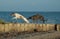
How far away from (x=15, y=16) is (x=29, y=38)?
902 cm

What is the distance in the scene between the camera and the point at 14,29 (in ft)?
59.1

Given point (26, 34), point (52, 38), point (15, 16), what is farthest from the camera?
point (15, 16)

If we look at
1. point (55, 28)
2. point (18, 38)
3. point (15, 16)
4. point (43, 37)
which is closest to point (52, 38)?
point (43, 37)

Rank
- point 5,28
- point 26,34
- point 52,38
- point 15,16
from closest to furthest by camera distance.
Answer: point 52,38
point 26,34
point 5,28
point 15,16

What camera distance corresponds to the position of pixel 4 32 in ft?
57.5

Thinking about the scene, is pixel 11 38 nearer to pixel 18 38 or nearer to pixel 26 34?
pixel 18 38

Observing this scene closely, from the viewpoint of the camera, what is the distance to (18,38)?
50.1 ft

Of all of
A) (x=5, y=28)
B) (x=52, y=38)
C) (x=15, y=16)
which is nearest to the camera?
(x=52, y=38)

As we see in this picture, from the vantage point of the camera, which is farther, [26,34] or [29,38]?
[26,34]

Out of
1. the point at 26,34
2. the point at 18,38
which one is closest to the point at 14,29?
the point at 26,34

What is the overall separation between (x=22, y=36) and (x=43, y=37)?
46.5 inches

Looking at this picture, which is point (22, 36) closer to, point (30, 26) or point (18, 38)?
point (18, 38)

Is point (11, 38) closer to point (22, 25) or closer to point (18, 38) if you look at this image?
point (18, 38)

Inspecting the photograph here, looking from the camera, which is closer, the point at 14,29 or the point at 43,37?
the point at 43,37
